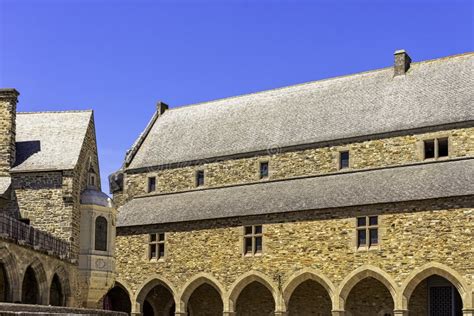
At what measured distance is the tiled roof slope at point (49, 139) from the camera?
28781mm

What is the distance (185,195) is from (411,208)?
12.2 m

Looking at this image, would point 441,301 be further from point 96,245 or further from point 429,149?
point 96,245

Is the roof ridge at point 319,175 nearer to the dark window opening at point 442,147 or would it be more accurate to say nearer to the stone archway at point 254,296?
the dark window opening at point 442,147

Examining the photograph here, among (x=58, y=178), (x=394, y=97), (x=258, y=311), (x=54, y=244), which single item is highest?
(x=394, y=97)

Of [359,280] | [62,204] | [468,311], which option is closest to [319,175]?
Answer: [359,280]

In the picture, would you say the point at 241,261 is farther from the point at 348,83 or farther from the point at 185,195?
the point at 348,83

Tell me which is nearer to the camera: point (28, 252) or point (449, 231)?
point (28, 252)

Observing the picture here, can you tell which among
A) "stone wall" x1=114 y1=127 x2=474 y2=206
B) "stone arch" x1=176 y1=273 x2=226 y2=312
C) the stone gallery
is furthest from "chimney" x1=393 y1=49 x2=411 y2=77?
"stone arch" x1=176 y1=273 x2=226 y2=312

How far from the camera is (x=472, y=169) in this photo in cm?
2900

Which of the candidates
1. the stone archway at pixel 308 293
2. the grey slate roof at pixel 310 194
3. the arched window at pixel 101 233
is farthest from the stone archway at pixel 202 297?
the arched window at pixel 101 233

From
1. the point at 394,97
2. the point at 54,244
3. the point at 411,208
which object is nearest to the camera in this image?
the point at 54,244

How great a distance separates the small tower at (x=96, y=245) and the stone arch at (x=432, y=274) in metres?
10.3

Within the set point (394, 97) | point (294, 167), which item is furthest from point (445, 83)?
point (294, 167)

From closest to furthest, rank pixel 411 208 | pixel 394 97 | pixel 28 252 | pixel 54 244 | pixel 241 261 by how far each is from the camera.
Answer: pixel 28 252
pixel 54 244
pixel 411 208
pixel 241 261
pixel 394 97
